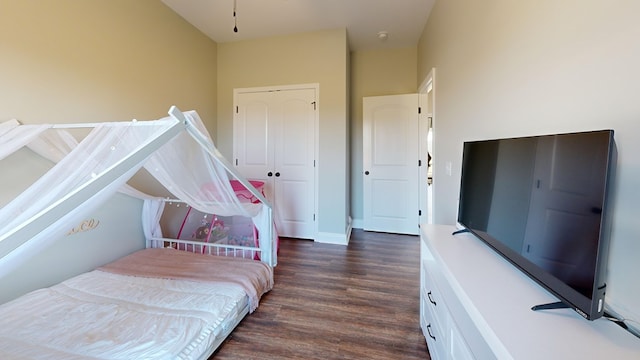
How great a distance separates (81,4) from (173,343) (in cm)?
271

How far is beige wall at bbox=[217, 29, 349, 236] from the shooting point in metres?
3.44

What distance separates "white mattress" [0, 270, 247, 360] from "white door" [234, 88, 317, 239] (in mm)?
1928

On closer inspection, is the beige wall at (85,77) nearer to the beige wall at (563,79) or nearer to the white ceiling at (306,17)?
the white ceiling at (306,17)

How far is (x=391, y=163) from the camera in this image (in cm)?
393

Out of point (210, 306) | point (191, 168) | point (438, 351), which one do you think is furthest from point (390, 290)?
point (191, 168)

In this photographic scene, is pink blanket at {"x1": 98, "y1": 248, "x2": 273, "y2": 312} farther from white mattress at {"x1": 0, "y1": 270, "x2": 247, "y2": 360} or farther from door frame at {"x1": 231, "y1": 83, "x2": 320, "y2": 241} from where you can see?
door frame at {"x1": 231, "y1": 83, "x2": 320, "y2": 241}

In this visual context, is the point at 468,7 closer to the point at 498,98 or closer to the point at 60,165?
the point at 498,98

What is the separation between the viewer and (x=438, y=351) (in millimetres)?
1312

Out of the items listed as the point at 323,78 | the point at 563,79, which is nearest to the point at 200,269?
the point at 563,79

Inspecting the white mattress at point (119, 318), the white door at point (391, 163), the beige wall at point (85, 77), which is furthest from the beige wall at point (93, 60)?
the white door at point (391, 163)

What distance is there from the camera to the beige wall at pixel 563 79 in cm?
72

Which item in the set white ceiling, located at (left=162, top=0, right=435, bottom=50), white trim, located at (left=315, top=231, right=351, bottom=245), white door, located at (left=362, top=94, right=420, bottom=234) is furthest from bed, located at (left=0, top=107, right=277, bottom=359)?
white door, located at (left=362, top=94, right=420, bottom=234)

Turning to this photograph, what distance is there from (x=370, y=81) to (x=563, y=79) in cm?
339

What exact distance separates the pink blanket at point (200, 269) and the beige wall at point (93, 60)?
4.19 feet
